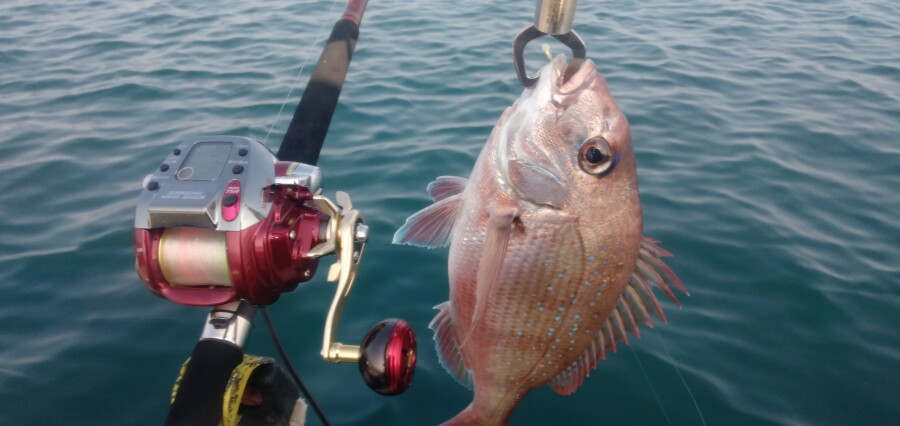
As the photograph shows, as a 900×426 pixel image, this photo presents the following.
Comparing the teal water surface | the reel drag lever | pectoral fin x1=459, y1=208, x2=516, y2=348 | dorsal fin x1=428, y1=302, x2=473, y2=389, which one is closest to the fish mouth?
pectoral fin x1=459, y1=208, x2=516, y2=348

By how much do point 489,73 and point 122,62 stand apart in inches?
172

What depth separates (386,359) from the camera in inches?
65.2

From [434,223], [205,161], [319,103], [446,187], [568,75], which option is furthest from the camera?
[319,103]

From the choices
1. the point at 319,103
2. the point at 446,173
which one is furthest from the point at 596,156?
the point at 446,173

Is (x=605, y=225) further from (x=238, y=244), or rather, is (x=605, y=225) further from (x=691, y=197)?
(x=691, y=197)

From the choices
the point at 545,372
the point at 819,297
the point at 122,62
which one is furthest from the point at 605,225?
the point at 122,62

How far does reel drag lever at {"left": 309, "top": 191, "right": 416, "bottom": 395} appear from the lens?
165 cm

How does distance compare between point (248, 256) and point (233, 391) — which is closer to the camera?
point (248, 256)

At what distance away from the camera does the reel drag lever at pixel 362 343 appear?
5.43 ft

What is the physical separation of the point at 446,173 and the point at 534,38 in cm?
292

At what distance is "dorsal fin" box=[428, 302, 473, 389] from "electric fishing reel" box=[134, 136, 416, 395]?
28cm

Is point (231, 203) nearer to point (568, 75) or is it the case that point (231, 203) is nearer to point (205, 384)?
point (205, 384)

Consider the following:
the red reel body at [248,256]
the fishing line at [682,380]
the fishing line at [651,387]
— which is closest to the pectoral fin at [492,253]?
the red reel body at [248,256]

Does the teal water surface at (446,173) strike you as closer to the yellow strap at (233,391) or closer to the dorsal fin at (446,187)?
the yellow strap at (233,391)
